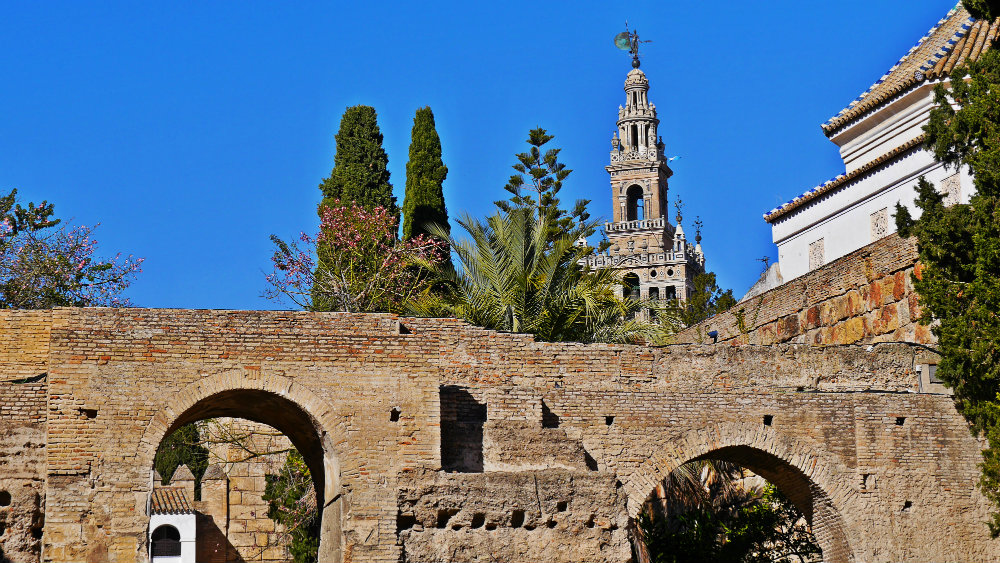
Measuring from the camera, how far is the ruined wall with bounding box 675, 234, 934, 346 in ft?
63.4

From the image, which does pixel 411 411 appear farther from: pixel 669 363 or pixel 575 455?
pixel 669 363

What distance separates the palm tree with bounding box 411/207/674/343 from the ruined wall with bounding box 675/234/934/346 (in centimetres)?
171

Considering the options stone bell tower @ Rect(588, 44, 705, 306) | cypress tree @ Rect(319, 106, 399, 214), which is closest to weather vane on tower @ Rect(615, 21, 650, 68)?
stone bell tower @ Rect(588, 44, 705, 306)

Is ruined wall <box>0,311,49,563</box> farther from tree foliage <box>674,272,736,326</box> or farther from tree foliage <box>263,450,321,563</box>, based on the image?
tree foliage <box>674,272,736,326</box>

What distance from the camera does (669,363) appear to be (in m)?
17.2

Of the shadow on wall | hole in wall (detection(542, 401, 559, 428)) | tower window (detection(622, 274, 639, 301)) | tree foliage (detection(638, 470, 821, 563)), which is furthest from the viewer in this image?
tower window (detection(622, 274, 639, 301))

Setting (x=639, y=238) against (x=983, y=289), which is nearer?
(x=983, y=289)

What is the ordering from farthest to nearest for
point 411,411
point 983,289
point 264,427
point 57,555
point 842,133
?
point 842,133
point 264,427
point 983,289
point 411,411
point 57,555

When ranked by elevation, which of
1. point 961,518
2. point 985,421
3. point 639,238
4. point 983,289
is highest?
point 639,238

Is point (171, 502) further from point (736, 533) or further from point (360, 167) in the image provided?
point (736, 533)

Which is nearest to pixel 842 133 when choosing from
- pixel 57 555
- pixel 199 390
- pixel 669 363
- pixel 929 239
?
pixel 929 239

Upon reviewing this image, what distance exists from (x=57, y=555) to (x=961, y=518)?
34.9ft

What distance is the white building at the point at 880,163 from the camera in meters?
21.8

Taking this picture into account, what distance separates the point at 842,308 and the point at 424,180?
10557mm
